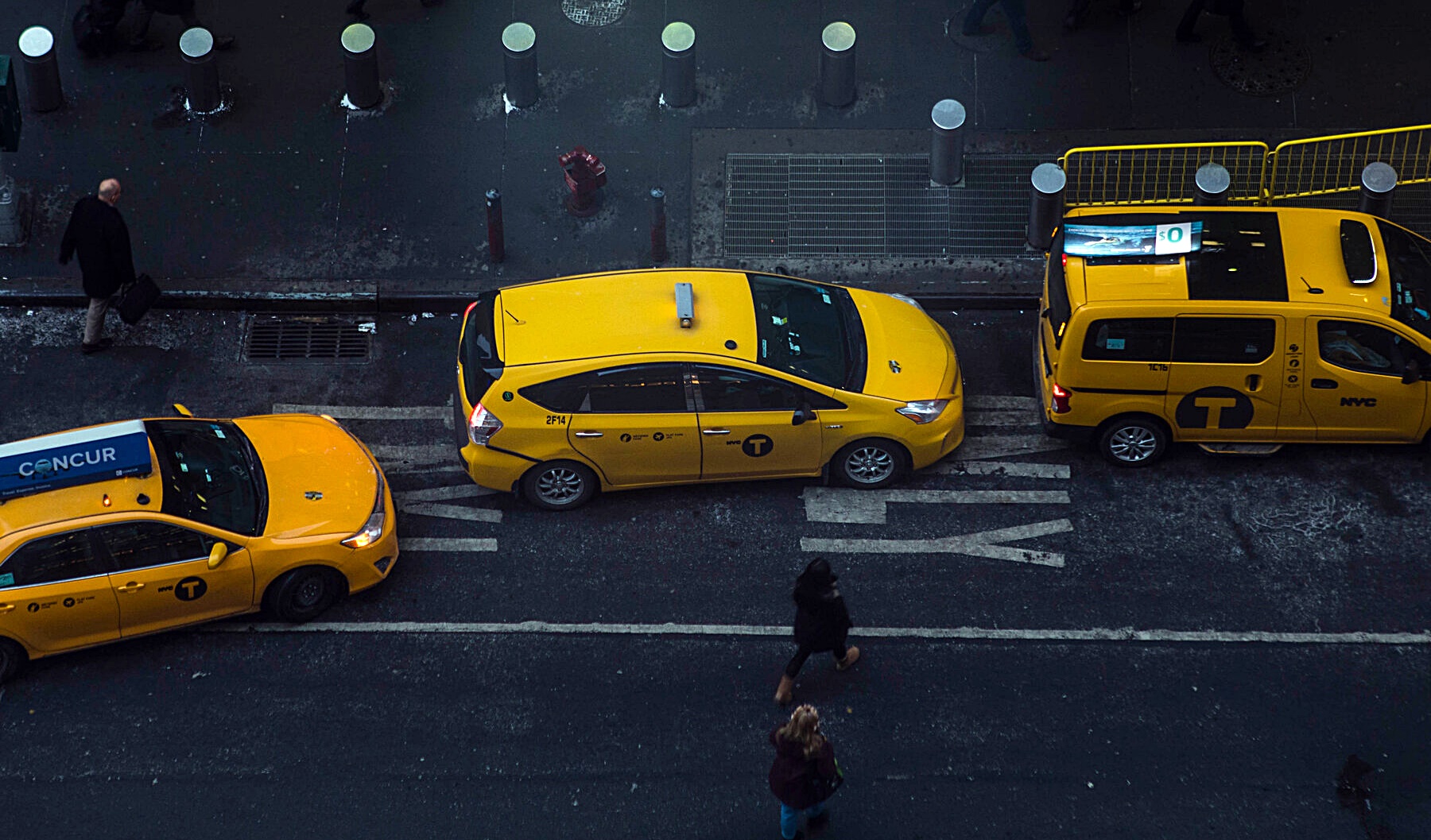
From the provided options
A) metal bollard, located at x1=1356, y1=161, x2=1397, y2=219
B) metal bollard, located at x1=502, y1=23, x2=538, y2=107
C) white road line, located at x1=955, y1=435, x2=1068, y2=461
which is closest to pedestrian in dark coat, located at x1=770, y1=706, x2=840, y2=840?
white road line, located at x1=955, y1=435, x2=1068, y2=461

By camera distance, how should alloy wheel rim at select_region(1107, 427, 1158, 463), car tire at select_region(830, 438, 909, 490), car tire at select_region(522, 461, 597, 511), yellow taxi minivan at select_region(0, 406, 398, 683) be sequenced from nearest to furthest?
yellow taxi minivan at select_region(0, 406, 398, 683), car tire at select_region(522, 461, 597, 511), car tire at select_region(830, 438, 909, 490), alloy wheel rim at select_region(1107, 427, 1158, 463)

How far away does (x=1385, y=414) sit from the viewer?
1223cm

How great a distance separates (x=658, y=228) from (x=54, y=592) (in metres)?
6.37

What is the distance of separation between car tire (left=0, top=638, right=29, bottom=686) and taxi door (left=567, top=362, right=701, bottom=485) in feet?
14.2

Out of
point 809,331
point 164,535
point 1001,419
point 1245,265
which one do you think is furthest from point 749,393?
point 164,535

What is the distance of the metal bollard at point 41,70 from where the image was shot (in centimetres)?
1537

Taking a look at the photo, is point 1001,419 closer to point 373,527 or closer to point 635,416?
point 635,416

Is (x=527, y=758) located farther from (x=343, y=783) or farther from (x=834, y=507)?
(x=834, y=507)

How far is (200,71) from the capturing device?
15461 mm

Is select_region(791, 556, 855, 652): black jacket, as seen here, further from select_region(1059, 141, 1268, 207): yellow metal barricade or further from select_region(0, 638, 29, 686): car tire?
select_region(1059, 141, 1268, 207): yellow metal barricade

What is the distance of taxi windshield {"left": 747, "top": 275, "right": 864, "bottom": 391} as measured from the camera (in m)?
12.1

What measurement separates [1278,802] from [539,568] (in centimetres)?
574

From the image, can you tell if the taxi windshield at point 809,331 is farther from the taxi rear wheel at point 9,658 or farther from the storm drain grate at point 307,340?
the taxi rear wheel at point 9,658

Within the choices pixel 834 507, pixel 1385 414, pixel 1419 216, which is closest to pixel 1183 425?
pixel 1385 414
